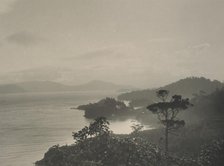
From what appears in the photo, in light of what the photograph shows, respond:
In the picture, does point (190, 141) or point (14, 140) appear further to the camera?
point (14, 140)

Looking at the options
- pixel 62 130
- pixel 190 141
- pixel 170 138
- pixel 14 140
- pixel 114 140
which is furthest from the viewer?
pixel 62 130

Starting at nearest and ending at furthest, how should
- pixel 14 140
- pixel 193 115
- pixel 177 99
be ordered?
pixel 177 99, pixel 14 140, pixel 193 115

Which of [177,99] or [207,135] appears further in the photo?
[207,135]

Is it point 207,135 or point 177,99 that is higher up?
point 177,99

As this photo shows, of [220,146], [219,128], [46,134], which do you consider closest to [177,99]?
[220,146]

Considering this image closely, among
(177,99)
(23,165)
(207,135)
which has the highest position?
(177,99)

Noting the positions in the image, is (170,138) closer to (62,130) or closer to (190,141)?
(190,141)

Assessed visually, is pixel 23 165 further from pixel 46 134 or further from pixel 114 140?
pixel 46 134

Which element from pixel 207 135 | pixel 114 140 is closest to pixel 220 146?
pixel 114 140

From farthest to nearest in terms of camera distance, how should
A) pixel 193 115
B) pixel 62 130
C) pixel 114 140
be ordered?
A: pixel 62 130 → pixel 193 115 → pixel 114 140
